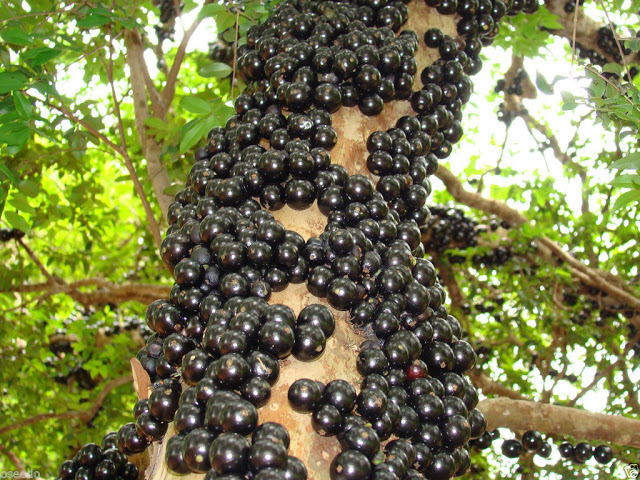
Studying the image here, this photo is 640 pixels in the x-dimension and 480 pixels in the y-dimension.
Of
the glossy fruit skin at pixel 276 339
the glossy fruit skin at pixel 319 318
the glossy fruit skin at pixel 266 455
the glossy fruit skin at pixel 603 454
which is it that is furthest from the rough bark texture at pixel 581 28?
the glossy fruit skin at pixel 266 455

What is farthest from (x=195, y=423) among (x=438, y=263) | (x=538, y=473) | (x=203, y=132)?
(x=438, y=263)

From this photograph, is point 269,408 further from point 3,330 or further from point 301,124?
point 3,330

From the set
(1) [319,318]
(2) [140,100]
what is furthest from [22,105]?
(2) [140,100]

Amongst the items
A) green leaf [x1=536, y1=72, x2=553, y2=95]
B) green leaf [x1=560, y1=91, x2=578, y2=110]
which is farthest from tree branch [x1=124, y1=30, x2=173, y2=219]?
green leaf [x1=560, y1=91, x2=578, y2=110]

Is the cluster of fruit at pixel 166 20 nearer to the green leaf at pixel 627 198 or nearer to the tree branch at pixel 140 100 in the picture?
the tree branch at pixel 140 100

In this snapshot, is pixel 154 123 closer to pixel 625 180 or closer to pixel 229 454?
pixel 229 454

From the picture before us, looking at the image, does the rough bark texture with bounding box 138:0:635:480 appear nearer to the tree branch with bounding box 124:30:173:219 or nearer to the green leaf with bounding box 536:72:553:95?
the green leaf with bounding box 536:72:553:95
